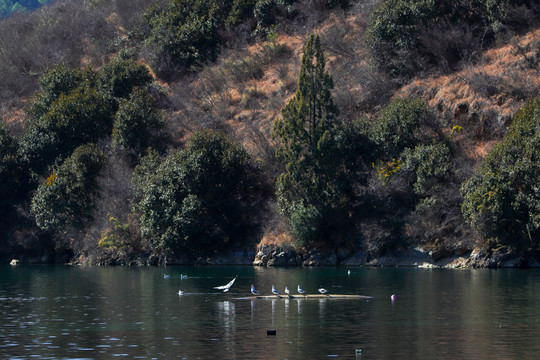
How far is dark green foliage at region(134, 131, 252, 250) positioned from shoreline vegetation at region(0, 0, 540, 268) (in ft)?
0.46

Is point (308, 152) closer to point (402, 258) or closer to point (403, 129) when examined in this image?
point (403, 129)

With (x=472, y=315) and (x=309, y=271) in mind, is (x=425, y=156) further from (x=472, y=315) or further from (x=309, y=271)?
(x=472, y=315)

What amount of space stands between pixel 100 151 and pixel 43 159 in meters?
7.37

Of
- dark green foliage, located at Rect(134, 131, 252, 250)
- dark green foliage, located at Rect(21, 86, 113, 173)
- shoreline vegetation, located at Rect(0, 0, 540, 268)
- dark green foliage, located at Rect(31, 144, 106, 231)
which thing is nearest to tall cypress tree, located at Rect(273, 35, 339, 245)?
shoreline vegetation, located at Rect(0, 0, 540, 268)

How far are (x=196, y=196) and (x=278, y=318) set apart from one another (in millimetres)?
30359

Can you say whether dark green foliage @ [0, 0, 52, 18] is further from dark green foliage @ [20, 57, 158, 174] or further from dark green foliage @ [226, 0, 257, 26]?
dark green foliage @ [20, 57, 158, 174]

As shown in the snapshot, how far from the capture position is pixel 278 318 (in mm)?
33062

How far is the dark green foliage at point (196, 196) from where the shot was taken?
62219mm

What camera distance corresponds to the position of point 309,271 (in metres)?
54.8

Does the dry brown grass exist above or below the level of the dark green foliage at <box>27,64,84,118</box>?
below

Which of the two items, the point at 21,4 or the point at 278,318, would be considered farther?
the point at 21,4

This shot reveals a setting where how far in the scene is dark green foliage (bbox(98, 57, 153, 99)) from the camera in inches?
3187

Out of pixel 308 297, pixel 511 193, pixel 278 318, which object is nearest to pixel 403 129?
pixel 511 193

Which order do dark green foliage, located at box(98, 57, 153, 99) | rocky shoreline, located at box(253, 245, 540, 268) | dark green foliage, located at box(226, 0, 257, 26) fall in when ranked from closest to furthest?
rocky shoreline, located at box(253, 245, 540, 268) < dark green foliage, located at box(98, 57, 153, 99) < dark green foliage, located at box(226, 0, 257, 26)
